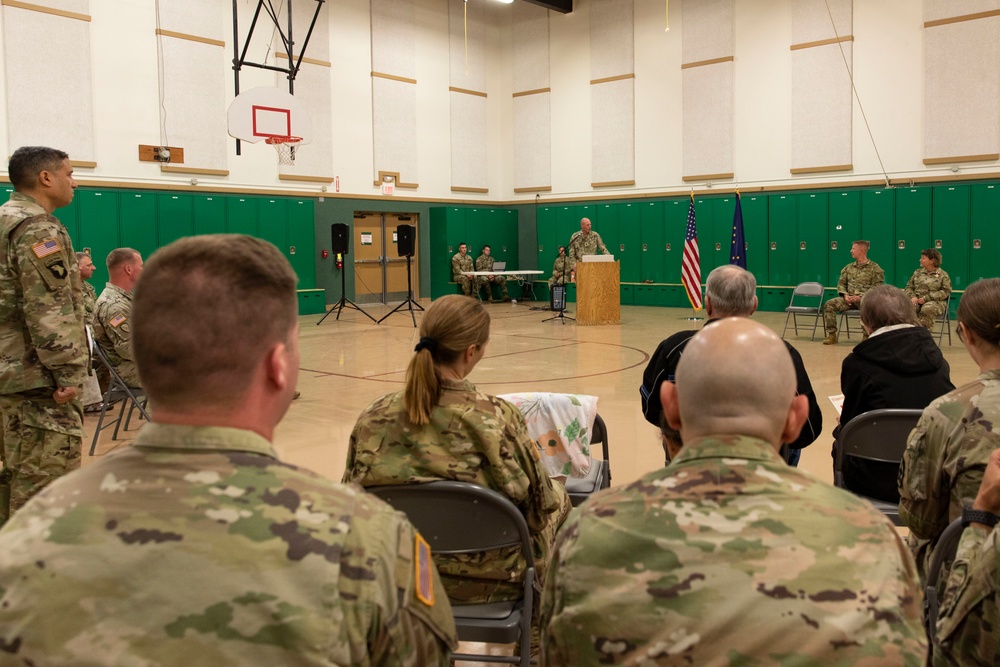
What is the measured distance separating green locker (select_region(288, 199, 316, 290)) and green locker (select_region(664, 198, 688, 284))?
7364 mm

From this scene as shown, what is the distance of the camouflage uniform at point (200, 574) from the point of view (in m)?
1.02

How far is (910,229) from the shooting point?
14.8 m

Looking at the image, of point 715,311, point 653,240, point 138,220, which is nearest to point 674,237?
point 653,240

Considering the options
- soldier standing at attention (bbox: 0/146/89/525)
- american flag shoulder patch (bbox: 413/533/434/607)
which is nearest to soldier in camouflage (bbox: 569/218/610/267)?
soldier standing at attention (bbox: 0/146/89/525)

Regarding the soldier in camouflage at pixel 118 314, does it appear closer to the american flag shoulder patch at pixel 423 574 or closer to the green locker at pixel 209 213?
the american flag shoulder patch at pixel 423 574

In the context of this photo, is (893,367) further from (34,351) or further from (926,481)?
(34,351)

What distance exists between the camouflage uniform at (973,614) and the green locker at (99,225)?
14.1 meters

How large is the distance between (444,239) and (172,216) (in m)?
6.24

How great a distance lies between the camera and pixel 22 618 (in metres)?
1.02

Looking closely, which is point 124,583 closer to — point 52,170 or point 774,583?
point 774,583

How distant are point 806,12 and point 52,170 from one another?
1501 centimetres

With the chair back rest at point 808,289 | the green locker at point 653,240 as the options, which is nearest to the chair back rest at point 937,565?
the chair back rest at point 808,289

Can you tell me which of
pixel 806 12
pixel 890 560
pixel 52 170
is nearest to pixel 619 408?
pixel 52 170

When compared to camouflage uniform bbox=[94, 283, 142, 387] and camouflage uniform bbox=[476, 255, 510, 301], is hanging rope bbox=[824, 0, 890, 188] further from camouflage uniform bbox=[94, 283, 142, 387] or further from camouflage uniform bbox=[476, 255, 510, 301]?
camouflage uniform bbox=[94, 283, 142, 387]
